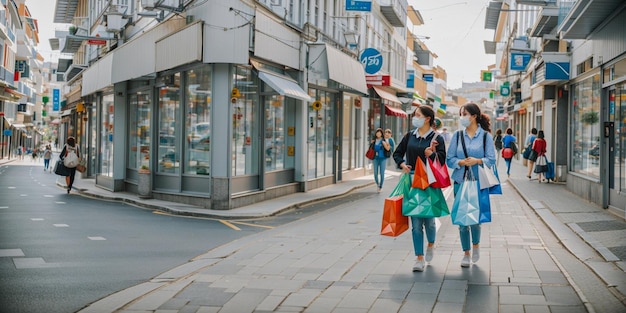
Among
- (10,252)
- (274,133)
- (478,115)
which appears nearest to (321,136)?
(274,133)

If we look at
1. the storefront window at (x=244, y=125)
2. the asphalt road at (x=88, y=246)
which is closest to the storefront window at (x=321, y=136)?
the storefront window at (x=244, y=125)

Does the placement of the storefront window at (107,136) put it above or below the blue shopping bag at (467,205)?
above

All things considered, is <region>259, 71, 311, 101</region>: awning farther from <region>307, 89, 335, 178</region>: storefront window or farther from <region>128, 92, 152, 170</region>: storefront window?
<region>128, 92, 152, 170</region>: storefront window

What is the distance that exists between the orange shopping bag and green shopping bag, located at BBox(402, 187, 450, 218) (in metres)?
0.08

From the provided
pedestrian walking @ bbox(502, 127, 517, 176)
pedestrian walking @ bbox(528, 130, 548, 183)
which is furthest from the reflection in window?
pedestrian walking @ bbox(502, 127, 517, 176)

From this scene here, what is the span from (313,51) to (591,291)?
14.5 meters

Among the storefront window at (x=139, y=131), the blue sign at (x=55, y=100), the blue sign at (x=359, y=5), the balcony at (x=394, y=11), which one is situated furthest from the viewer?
the blue sign at (x=55, y=100)

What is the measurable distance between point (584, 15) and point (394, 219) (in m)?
7.76

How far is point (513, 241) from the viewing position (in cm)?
1079

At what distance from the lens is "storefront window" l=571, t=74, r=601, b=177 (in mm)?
16977

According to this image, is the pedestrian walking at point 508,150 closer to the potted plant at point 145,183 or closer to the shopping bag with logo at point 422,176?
the potted plant at point 145,183

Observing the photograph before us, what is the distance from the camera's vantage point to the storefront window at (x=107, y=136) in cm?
2395

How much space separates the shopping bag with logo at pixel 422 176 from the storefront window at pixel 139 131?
12.3 metres

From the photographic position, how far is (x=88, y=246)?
10875 millimetres
